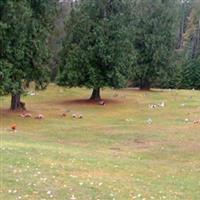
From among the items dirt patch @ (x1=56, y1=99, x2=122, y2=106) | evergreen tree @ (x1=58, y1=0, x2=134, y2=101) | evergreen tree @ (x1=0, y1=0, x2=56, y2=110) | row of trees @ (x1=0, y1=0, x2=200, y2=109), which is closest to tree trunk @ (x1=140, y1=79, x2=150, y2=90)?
row of trees @ (x1=0, y1=0, x2=200, y2=109)

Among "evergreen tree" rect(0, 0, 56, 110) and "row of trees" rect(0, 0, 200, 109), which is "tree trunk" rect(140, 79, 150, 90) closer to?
"row of trees" rect(0, 0, 200, 109)

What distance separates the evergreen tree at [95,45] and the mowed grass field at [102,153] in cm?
224

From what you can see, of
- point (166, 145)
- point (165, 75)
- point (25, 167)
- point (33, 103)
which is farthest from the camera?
point (165, 75)

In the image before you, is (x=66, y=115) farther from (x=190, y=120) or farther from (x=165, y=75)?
(x=165, y=75)

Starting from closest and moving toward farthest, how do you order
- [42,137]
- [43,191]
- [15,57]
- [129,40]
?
[43,191], [42,137], [15,57], [129,40]

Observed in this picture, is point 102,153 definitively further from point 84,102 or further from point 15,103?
point 84,102

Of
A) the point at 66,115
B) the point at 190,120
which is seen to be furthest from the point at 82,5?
the point at 190,120

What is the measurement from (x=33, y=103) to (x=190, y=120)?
1302cm

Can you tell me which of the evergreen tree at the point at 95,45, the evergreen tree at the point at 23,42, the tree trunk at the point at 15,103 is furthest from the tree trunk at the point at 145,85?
the tree trunk at the point at 15,103

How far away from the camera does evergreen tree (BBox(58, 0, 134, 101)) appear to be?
37.9m

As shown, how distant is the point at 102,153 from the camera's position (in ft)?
58.7

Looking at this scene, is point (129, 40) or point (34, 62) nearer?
point (34, 62)

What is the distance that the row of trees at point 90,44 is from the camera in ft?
93.6

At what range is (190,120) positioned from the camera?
29.0 metres
